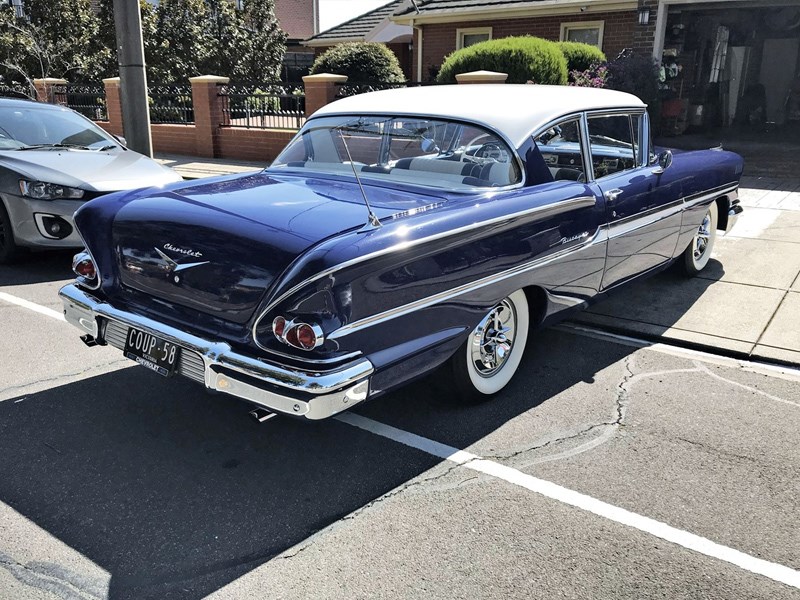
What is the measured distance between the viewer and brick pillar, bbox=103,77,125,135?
16.6 meters

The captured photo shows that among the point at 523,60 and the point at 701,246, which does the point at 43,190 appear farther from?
the point at 523,60

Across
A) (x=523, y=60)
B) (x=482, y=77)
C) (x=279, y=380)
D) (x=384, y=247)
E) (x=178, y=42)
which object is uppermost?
(x=178, y=42)

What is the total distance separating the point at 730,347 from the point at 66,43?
68.8ft

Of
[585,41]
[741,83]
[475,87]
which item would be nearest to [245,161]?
[585,41]

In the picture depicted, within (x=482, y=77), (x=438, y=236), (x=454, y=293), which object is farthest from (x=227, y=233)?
(x=482, y=77)

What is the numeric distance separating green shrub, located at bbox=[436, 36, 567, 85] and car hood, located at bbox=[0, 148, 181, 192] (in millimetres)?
7338

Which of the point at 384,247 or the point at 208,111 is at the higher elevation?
the point at 208,111

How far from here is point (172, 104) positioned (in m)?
15.7

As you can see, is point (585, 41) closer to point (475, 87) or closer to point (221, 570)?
point (475, 87)

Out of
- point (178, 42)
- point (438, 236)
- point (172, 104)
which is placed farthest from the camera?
point (178, 42)

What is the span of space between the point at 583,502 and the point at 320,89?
1127cm

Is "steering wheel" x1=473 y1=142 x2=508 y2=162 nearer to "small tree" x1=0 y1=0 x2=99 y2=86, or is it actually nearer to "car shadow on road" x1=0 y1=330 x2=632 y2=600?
"car shadow on road" x1=0 y1=330 x2=632 y2=600

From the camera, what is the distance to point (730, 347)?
5059 mm

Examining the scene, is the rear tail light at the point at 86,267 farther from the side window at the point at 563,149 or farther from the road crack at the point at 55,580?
the side window at the point at 563,149
